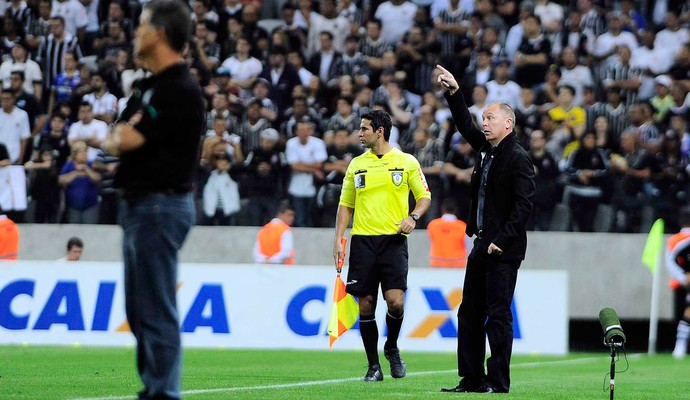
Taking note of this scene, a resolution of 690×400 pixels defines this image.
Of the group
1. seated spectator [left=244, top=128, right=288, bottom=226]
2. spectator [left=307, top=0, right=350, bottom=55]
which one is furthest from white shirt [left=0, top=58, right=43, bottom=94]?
seated spectator [left=244, top=128, right=288, bottom=226]

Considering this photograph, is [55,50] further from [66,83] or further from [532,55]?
[532,55]

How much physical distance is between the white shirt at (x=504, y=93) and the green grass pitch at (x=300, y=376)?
5.23 metres

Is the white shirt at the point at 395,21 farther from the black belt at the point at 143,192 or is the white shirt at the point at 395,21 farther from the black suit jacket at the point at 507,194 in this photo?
the black belt at the point at 143,192

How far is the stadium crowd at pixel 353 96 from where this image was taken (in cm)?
1908

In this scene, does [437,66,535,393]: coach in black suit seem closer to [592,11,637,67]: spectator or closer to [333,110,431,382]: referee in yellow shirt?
[333,110,431,382]: referee in yellow shirt

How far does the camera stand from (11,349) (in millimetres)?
15469

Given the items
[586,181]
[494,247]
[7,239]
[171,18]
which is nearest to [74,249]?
[7,239]

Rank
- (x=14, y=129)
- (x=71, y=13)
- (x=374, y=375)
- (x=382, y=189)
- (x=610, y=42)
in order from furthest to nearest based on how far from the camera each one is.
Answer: (x=71, y=13) < (x=610, y=42) < (x=14, y=129) < (x=382, y=189) < (x=374, y=375)

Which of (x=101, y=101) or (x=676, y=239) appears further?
(x=101, y=101)

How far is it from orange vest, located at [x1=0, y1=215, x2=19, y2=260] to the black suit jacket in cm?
966

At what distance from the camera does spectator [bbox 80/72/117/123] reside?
68.7 feet

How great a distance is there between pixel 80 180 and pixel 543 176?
691 cm

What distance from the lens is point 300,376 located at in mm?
12031

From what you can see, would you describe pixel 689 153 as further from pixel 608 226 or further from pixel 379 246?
pixel 379 246
